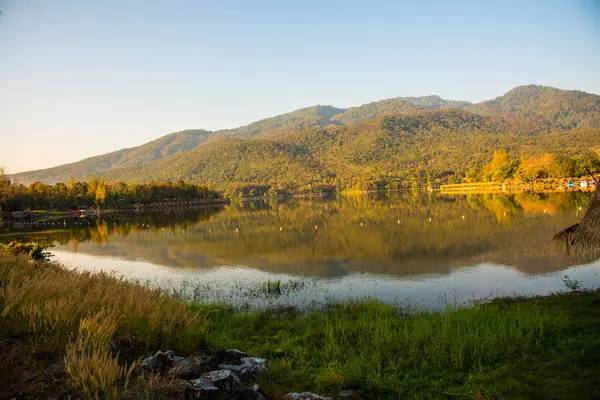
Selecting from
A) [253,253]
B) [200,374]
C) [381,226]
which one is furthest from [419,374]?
[381,226]

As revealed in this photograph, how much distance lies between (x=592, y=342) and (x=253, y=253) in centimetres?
2655

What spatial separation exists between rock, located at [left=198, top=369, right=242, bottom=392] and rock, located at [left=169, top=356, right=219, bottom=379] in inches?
9.5

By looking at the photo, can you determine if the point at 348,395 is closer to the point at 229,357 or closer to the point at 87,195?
the point at 229,357

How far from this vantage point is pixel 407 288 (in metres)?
18.4

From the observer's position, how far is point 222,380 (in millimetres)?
5676

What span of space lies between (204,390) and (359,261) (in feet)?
70.6

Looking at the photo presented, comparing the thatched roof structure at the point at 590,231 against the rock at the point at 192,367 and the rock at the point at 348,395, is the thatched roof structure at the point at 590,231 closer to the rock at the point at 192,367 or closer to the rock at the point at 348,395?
the rock at the point at 348,395

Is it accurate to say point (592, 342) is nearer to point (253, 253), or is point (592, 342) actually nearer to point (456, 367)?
point (456, 367)

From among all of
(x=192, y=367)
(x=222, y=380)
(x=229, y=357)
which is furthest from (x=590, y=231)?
(x=192, y=367)

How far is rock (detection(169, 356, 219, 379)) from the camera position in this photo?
5.86 meters

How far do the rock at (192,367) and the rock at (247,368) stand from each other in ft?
1.30

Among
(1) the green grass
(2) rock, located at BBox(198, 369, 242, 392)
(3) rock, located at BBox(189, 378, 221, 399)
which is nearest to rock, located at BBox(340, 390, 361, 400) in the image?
(1) the green grass

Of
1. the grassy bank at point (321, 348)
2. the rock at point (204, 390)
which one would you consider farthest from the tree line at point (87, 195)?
the rock at point (204, 390)

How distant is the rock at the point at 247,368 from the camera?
6885 millimetres
